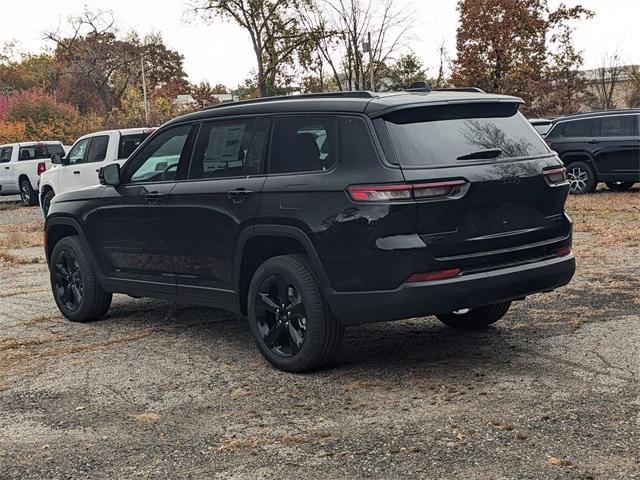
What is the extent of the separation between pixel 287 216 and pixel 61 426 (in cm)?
181

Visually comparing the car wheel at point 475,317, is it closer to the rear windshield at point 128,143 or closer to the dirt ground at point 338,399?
the dirt ground at point 338,399

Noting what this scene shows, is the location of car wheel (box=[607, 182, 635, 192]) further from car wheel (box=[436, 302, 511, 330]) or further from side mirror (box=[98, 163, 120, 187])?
side mirror (box=[98, 163, 120, 187])

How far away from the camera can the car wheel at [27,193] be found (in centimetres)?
2627

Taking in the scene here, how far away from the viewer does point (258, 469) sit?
413 cm

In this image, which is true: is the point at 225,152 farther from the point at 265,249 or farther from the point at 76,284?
the point at 76,284

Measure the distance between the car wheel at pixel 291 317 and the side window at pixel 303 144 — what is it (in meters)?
0.59

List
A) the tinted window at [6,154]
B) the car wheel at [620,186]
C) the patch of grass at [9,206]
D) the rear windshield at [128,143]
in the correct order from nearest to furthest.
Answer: the rear windshield at [128,143], the car wheel at [620,186], the patch of grass at [9,206], the tinted window at [6,154]

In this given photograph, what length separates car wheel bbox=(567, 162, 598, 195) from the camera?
61.3 ft

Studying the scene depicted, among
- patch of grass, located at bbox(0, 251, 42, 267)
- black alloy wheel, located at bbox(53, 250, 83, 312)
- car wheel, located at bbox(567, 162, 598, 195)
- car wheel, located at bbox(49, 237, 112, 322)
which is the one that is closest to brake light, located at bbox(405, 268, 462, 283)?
car wheel, located at bbox(49, 237, 112, 322)

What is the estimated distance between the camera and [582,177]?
18844mm

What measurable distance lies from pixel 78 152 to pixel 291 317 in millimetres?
12891

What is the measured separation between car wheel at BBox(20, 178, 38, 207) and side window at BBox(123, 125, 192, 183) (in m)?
20.2

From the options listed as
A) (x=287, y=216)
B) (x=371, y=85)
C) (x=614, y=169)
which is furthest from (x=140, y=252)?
(x=371, y=85)

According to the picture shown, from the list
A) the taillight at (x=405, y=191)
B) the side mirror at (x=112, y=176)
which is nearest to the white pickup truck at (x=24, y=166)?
the side mirror at (x=112, y=176)
